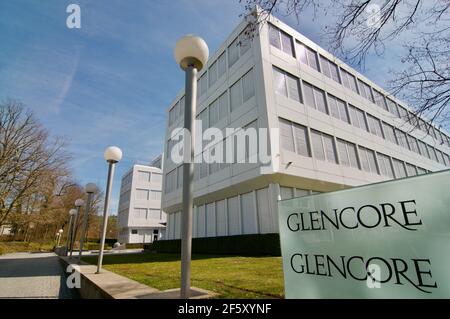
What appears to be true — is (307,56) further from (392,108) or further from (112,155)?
(112,155)

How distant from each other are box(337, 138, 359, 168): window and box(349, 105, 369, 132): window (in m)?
2.84

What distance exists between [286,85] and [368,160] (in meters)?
9.87

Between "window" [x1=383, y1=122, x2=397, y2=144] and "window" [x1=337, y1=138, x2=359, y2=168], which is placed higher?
"window" [x1=383, y1=122, x2=397, y2=144]

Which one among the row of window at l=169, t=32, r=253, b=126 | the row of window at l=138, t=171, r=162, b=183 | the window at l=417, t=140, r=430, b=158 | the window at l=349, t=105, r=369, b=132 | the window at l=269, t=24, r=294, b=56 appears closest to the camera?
the window at l=269, t=24, r=294, b=56

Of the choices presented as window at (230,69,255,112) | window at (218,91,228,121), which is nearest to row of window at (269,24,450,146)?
window at (230,69,255,112)

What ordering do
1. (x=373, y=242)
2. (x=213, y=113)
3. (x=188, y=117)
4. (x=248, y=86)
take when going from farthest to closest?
1. (x=213, y=113)
2. (x=248, y=86)
3. (x=188, y=117)
4. (x=373, y=242)

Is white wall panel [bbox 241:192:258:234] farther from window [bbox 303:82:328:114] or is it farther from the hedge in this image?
window [bbox 303:82:328:114]

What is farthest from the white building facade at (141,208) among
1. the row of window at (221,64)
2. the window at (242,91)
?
the window at (242,91)

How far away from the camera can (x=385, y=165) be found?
70.3 ft

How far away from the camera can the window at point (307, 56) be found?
734 inches

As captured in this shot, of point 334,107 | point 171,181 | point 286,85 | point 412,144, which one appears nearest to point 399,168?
point 412,144

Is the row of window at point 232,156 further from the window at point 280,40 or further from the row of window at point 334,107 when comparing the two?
the window at point 280,40

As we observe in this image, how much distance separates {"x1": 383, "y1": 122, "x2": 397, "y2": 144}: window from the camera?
23.8 metres
